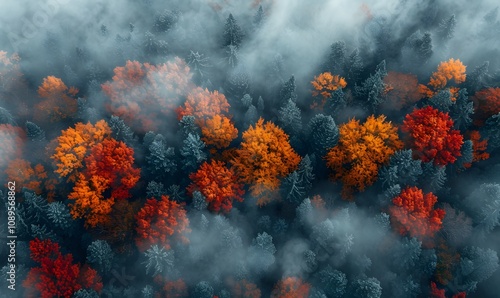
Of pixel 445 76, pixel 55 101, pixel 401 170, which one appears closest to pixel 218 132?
pixel 401 170

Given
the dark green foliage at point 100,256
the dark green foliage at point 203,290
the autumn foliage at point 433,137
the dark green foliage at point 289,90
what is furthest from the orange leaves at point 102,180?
the autumn foliage at point 433,137

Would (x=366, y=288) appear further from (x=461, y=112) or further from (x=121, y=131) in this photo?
(x=121, y=131)

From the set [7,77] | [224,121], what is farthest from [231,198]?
[7,77]

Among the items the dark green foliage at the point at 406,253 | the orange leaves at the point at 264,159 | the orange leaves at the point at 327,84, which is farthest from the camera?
the orange leaves at the point at 327,84

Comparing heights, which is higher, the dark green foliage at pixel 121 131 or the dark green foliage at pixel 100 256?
the dark green foliage at pixel 121 131

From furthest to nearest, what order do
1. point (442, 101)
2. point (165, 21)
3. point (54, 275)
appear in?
point (165, 21)
point (442, 101)
point (54, 275)

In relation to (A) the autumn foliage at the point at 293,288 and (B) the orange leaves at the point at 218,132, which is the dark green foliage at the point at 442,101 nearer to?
(B) the orange leaves at the point at 218,132

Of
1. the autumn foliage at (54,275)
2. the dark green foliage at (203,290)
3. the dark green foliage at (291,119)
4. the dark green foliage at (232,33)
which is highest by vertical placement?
the dark green foliage at (232,33)
